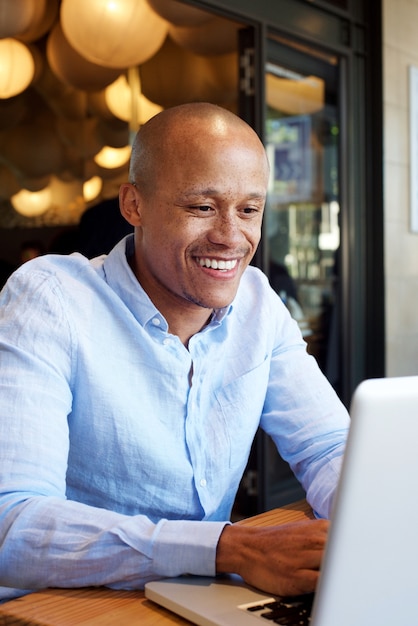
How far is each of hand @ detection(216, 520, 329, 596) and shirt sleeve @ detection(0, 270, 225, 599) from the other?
0.08 feet

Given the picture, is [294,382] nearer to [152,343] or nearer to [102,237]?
[152,343]

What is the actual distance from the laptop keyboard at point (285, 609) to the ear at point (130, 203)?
2.73 ft

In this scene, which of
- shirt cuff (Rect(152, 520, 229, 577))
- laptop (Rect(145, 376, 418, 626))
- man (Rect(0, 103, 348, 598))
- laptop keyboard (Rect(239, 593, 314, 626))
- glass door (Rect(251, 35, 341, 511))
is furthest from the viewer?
glass door (Rect(251, 35, 341, 511))

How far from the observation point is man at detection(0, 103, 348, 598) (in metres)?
1.24

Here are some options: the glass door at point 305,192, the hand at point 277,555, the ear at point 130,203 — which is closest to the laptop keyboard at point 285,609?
the hand at point 277,555

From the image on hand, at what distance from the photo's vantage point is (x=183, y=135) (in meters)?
1.46

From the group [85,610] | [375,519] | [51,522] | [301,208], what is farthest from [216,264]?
[301,208]

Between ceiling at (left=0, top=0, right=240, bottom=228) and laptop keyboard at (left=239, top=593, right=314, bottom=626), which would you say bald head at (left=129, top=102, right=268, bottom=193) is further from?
ceiling at (left=0, top=0, right=240, bottom=228)

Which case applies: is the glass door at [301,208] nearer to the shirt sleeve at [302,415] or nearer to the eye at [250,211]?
the shirt sleeve at [302,415]

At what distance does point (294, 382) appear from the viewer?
5.37 feet

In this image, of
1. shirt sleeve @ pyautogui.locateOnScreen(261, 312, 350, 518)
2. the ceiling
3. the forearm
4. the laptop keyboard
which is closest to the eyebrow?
shirt sleeve @ pyautogui.locateOnScreen(261, 312, 350, 518)

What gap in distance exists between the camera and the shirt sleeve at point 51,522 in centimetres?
104

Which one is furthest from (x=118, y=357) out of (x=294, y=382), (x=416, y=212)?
(x=416, y=212)

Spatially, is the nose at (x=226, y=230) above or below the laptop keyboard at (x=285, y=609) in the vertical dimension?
above
